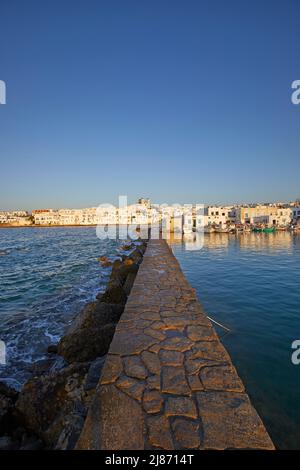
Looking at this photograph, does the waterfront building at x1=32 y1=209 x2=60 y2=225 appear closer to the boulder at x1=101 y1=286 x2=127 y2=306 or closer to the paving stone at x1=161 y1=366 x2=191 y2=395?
the boulder at x1=101 y1=286 x2=127 y2=306

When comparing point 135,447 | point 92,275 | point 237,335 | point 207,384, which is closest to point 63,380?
point 135,447

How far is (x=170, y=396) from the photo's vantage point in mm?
2186

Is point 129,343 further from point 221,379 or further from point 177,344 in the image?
point 221,379

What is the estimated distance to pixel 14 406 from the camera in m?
3.21

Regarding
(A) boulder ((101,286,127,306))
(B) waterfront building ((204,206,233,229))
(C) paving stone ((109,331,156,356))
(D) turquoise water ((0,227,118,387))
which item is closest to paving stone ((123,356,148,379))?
(C) paving stone ((109,331,156,356))

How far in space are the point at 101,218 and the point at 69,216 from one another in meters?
16.2

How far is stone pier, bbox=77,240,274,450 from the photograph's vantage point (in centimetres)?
178

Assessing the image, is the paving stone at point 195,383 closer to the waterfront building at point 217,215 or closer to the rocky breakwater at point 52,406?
the rocky breakwater at point 52,406

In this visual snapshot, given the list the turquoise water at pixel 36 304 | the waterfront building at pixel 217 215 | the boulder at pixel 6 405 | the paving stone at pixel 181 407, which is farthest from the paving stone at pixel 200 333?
the waterfront building at pixel 217 215

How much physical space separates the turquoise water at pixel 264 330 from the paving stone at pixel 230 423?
58.2 inches

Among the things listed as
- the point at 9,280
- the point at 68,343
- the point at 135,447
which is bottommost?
the point at 9,280

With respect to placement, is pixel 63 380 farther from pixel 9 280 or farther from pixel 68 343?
pixel 9 280

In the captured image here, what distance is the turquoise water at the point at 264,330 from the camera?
10.9 feet

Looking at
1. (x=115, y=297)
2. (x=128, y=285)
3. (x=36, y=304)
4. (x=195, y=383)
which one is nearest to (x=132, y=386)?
(x=195, y=383)
